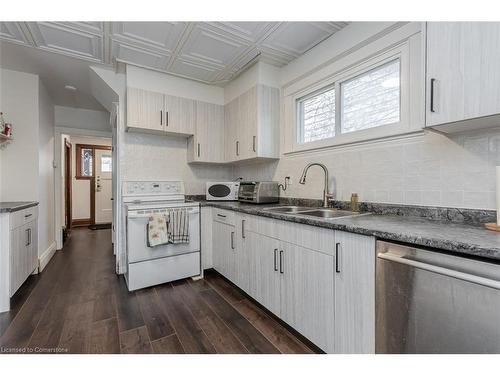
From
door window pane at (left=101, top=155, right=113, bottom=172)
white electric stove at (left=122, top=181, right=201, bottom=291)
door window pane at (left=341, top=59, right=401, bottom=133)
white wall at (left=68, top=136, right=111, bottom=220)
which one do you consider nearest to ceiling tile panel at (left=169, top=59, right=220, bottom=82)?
white electric stove at (left=122, top=181, right=201, bottom=291)

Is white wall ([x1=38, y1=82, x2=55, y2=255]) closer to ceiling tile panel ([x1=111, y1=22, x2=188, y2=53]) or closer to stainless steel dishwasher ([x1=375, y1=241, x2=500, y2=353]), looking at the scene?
ceiling tile panel ([x1=111, y1=22, x2=188, y2=53])

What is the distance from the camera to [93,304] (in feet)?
6.92

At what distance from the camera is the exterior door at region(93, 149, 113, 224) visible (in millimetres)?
5996

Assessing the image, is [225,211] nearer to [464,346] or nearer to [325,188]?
[325,188]

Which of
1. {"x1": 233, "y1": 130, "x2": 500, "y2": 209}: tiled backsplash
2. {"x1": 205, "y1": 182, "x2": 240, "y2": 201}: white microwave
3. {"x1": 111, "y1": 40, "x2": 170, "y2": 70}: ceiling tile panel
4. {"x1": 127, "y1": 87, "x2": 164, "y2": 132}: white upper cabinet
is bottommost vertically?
{"x1": 205, "y1": 182, "x2": 240, "y2": 201}: white microwave

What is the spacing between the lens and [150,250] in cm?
244

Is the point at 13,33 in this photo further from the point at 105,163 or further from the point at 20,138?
the point at 105,163

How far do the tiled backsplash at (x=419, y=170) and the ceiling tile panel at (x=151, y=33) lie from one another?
5.44 feet

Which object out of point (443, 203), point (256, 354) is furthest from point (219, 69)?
point (256, 354)

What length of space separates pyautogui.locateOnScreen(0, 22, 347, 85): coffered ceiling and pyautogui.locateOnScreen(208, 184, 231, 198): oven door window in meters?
1.40

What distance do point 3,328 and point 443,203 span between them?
308 centimetres

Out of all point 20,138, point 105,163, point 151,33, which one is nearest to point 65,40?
point 151,33

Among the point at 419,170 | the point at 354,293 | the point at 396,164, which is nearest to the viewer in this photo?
the point at 354,293

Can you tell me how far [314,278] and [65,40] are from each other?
9.45ft
